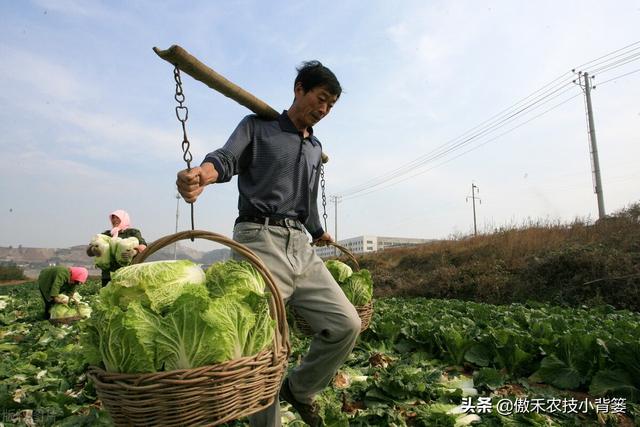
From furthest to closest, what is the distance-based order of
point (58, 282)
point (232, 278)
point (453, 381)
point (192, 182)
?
point (58, 282)
point (453, 381)
point (192, 182)
point (232, 278)

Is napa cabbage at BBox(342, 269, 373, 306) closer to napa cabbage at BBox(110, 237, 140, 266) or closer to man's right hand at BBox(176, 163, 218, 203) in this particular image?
man's right hand at BBox(176, 163, 218, 203)

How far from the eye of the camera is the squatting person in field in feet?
9.53

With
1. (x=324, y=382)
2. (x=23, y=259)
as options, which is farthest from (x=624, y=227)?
(x=23, y=259)

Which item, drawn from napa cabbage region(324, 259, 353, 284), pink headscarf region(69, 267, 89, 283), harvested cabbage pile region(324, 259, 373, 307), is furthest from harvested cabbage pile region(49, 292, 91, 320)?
harvested cabbage pile region(324, 259, 373, 307)

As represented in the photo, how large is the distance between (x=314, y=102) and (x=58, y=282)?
27.5 feet

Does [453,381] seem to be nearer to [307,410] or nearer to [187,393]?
[307,410]

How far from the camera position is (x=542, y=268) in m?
13.4

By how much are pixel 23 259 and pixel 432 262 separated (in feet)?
422

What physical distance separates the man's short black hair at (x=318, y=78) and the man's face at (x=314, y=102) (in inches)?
1.1

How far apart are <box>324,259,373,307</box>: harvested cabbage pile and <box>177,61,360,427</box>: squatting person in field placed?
2.12 meters

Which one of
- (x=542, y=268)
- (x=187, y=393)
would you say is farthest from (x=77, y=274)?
(x=542, y=268)

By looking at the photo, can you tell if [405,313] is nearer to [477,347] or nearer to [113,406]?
[477,347]

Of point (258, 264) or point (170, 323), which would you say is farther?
point (258, 264)

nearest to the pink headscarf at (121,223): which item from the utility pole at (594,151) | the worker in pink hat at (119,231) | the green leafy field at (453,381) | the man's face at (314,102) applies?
the worker in pink hat at (119,231)
